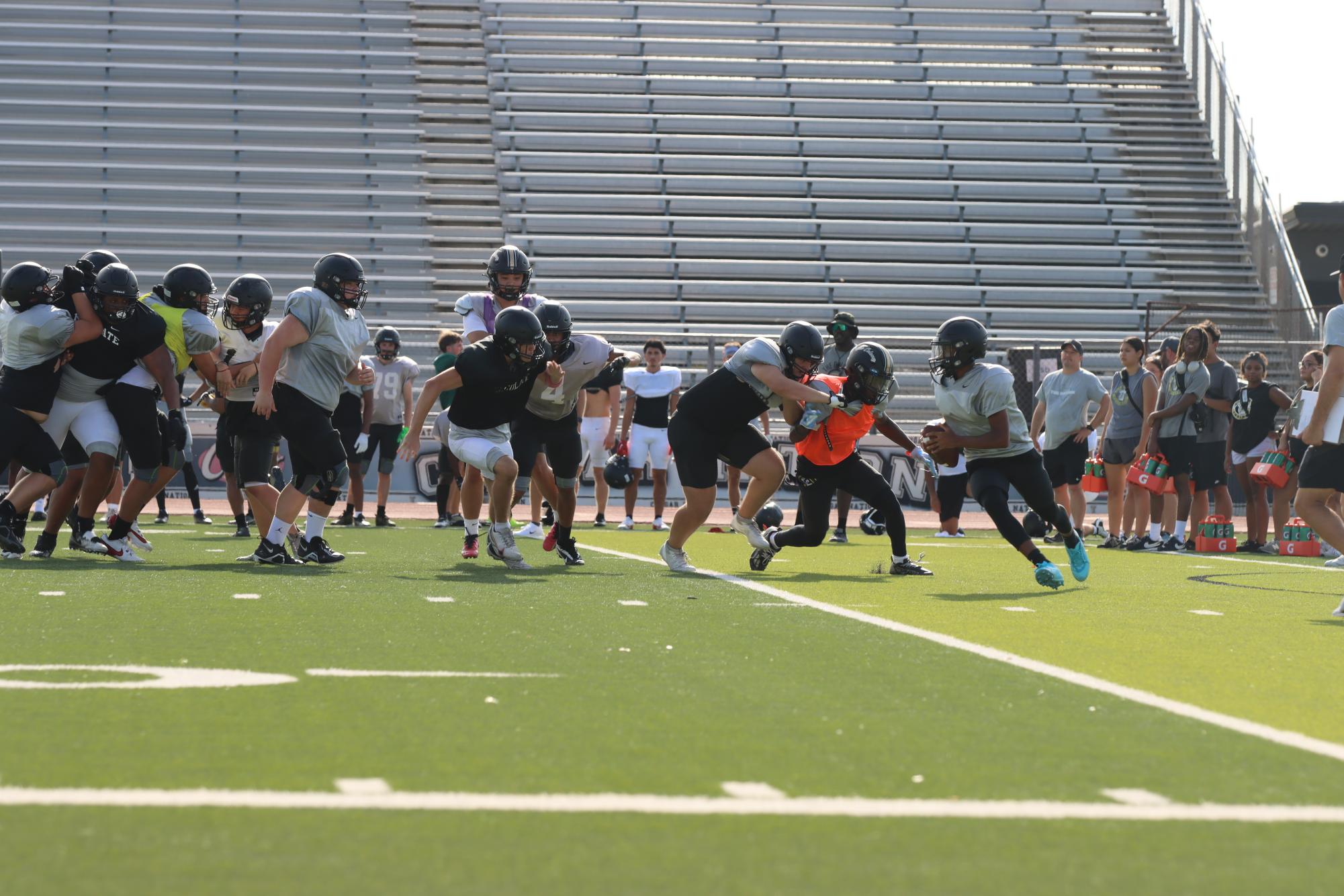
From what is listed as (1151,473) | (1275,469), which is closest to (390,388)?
(1151,473)

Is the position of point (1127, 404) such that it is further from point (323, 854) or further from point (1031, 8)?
point (1031, 8)

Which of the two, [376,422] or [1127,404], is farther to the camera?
[376,422]

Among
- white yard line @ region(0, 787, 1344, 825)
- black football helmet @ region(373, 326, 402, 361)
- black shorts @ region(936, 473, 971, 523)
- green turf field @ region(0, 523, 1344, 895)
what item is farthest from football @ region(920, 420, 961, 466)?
black football helmet @ region(373, 326, 402, 361)

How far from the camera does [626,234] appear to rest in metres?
23.7

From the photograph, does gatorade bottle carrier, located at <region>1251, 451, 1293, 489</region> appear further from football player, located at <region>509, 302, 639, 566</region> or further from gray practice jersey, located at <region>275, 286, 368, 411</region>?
gray practice jersey, located at <region>275, 286, 368, 411</region>

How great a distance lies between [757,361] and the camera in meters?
8.70

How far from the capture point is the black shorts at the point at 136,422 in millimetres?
8969

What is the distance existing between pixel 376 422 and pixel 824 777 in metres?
12.0

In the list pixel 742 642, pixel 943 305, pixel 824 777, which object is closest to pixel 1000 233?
pixel 943 305

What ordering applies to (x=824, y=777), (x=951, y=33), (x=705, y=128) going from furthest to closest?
(x=951, y=33) → (x=705, y=128) → (x=824, y=777)

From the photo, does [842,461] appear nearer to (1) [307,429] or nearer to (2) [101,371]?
(1) [307,429]

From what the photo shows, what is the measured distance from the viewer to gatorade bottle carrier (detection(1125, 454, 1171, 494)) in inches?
499

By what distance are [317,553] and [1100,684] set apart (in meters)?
5.48

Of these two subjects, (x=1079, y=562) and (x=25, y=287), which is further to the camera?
(x=1079, y=562)
